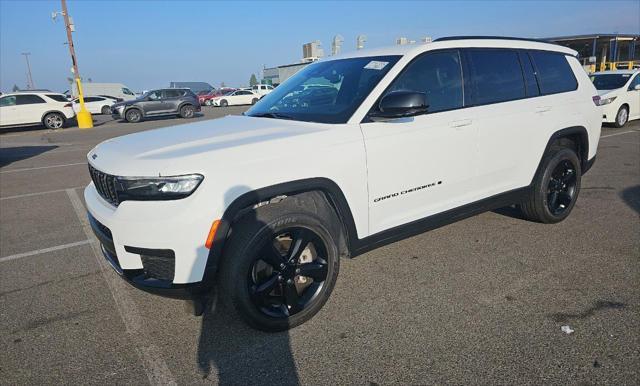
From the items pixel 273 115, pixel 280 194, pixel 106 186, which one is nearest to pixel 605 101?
pixel 273 115

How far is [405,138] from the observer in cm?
314

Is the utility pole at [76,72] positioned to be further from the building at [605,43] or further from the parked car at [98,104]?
the building at [605,43]

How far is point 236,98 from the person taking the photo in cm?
3784

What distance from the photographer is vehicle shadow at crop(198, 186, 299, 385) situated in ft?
8.01

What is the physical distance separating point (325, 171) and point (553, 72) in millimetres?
2978

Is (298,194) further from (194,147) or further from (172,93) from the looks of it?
(172,93)

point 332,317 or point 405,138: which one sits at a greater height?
point 405,138

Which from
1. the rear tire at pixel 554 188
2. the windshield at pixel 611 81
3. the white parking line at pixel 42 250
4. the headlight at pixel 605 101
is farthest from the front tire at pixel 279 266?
the windshield at pixel 611 81

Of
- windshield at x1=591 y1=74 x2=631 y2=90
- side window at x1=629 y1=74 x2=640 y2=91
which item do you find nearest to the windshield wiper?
windshield at x1=591 y1=74 x2=631 y2=90

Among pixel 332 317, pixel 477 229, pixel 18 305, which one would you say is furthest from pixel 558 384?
pixel 18 305

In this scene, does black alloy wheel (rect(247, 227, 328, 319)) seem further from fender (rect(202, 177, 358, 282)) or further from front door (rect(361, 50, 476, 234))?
front door (rect(361, 50, 476, 234))

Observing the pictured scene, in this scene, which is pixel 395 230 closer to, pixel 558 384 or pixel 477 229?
pixel 558 384

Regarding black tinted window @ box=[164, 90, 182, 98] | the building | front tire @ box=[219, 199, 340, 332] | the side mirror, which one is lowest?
front tire @ box=[219, 199, 340, 332]

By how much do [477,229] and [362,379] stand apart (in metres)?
2.65
